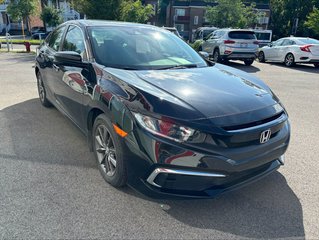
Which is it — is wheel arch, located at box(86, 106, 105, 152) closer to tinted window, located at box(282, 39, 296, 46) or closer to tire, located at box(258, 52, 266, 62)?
tinted window, located at box(282, 39, 296, 46)

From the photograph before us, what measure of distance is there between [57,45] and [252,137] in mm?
3465

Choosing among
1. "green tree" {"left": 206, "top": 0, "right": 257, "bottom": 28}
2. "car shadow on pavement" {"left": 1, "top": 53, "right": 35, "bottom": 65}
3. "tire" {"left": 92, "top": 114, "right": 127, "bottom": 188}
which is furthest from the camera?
"green tree" {"left": 206, "top": 0, "right": 257, "bottom": 28}

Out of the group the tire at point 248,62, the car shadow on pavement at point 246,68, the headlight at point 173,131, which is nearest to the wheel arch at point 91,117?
the headlight at point 173,131

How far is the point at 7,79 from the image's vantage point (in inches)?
323

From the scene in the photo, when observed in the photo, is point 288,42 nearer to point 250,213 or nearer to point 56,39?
point 56,39

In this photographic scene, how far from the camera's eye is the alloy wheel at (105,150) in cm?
286

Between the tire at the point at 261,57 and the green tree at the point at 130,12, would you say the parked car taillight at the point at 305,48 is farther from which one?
the green tree at the point at 130,12

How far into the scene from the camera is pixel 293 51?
13.3 metres

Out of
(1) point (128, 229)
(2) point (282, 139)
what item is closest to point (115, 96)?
(1) point (128, 229)

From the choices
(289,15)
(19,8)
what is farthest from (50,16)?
(289,15)

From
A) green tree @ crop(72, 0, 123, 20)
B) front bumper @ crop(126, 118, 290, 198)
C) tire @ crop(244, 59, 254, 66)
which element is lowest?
tire @ crop(244, 59, 254, 66)

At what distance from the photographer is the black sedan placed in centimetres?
228

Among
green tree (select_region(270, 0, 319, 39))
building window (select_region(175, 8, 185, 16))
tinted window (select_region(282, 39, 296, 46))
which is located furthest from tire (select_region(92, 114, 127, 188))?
building window (select_region(175, 8, 185, 16))

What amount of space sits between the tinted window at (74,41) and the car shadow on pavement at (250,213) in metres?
2.24
